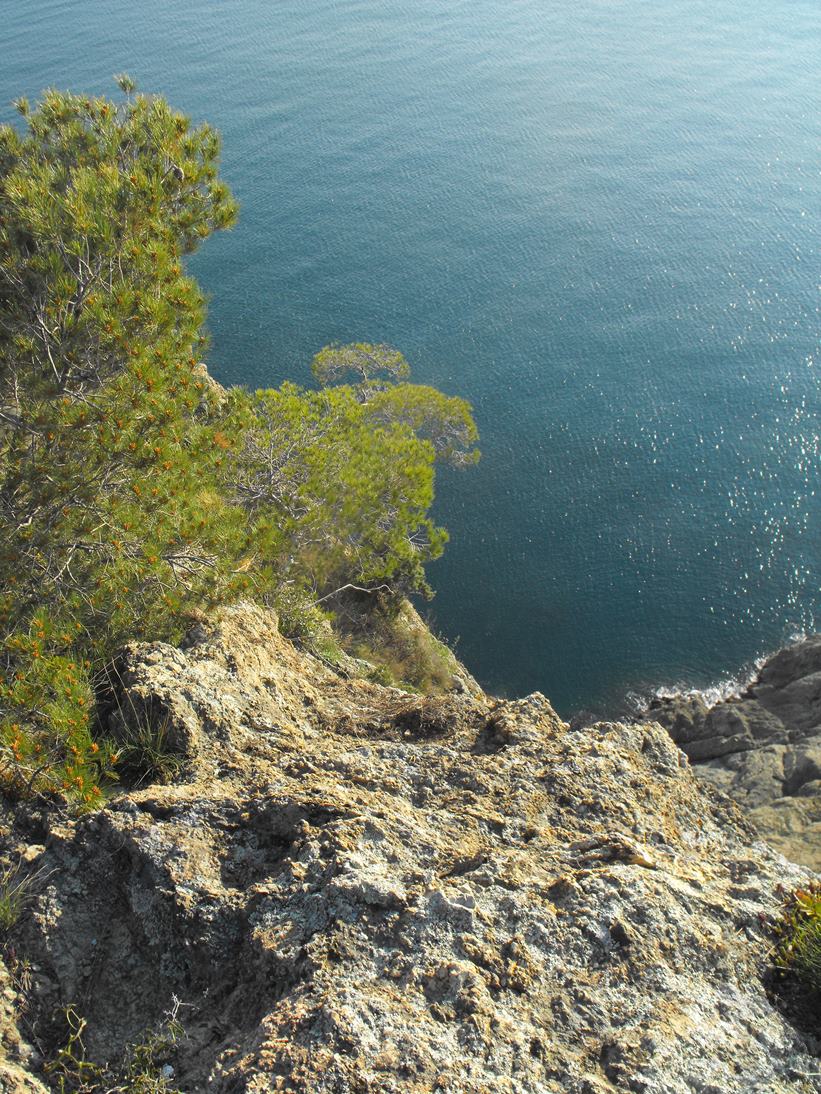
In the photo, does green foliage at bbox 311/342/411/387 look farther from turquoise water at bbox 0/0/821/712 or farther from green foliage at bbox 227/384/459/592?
green foliage at bbox 227/384/459/592

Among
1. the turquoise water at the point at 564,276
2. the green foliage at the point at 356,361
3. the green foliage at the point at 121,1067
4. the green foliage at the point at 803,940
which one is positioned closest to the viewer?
the green foliage at the point at 121,1067

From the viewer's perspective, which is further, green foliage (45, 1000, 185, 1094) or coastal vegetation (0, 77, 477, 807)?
coastal vegetation (0, 77, 477, 807)

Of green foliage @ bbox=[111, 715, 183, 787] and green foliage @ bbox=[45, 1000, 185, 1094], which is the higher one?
green foliage @ bbox=[111, 715, 183, 787]

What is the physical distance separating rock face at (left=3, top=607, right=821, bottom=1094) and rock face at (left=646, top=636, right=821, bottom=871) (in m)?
11.9

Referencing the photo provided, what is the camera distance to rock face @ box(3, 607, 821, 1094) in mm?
4836

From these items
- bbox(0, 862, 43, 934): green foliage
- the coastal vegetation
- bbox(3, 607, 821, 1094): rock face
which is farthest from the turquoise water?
bbox(0, 862, 43, 934): green foliage

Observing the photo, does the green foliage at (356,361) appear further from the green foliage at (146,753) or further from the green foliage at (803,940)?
the green foliage at (803,940)

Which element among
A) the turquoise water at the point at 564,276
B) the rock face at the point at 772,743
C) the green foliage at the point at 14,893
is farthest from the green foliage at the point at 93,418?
the turquoise water at the point at 564,276

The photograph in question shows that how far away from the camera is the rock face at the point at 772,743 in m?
18.3

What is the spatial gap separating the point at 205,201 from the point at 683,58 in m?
69.3

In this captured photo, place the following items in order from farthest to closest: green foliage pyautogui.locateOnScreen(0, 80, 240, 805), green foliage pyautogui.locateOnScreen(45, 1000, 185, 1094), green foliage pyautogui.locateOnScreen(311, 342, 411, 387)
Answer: green foliage pyautogui.locateOnScreen(311, 342, 411, 387)
green foliage pyautogui.locateOnScreen(0, 80, 240, 805)
green foliage pyautogui.locateOnScreen(45, 1000, 185, 1094)

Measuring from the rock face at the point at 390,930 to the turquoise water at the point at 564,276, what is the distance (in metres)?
22.4

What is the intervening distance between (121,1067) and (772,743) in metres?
21.8

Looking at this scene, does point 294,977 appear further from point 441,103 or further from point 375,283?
point 441,103
